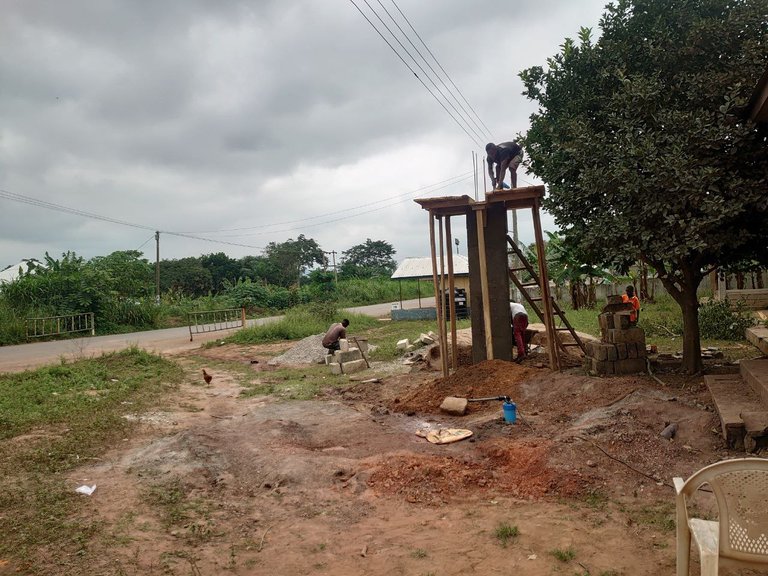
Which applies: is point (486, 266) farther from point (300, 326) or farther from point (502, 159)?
point (300, 326)

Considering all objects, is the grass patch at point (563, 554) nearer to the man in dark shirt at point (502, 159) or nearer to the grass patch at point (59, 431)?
the grass patch at point (59, 431)

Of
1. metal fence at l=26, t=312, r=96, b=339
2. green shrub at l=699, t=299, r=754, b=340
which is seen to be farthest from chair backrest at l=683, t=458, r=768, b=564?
metal fence at l=26, t=312, r=96, b=339

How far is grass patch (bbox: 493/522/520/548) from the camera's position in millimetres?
3471

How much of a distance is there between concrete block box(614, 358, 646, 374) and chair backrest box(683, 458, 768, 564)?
545 cm

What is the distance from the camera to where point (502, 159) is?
366 inches

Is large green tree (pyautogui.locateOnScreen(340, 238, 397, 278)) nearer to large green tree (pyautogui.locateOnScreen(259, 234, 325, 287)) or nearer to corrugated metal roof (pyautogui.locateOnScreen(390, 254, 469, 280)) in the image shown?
large green tree (pyautogui.locateOnScreen(259, 234, 325, 287))

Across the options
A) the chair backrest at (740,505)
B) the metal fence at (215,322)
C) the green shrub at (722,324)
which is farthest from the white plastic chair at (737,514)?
the metal fence at (215,322)

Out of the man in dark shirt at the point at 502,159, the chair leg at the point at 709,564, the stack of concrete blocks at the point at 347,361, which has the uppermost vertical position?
the man in dark shirt at the point at 502,159

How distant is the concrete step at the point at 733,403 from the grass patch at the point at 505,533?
243 cm

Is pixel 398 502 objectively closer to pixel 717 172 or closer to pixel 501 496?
pixel 501 496

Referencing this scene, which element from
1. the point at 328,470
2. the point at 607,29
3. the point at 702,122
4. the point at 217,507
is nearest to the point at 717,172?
the point at 702,122

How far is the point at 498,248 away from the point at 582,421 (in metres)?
3.81

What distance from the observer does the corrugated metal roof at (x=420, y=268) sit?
29.2m

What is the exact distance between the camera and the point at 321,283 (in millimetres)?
35188
